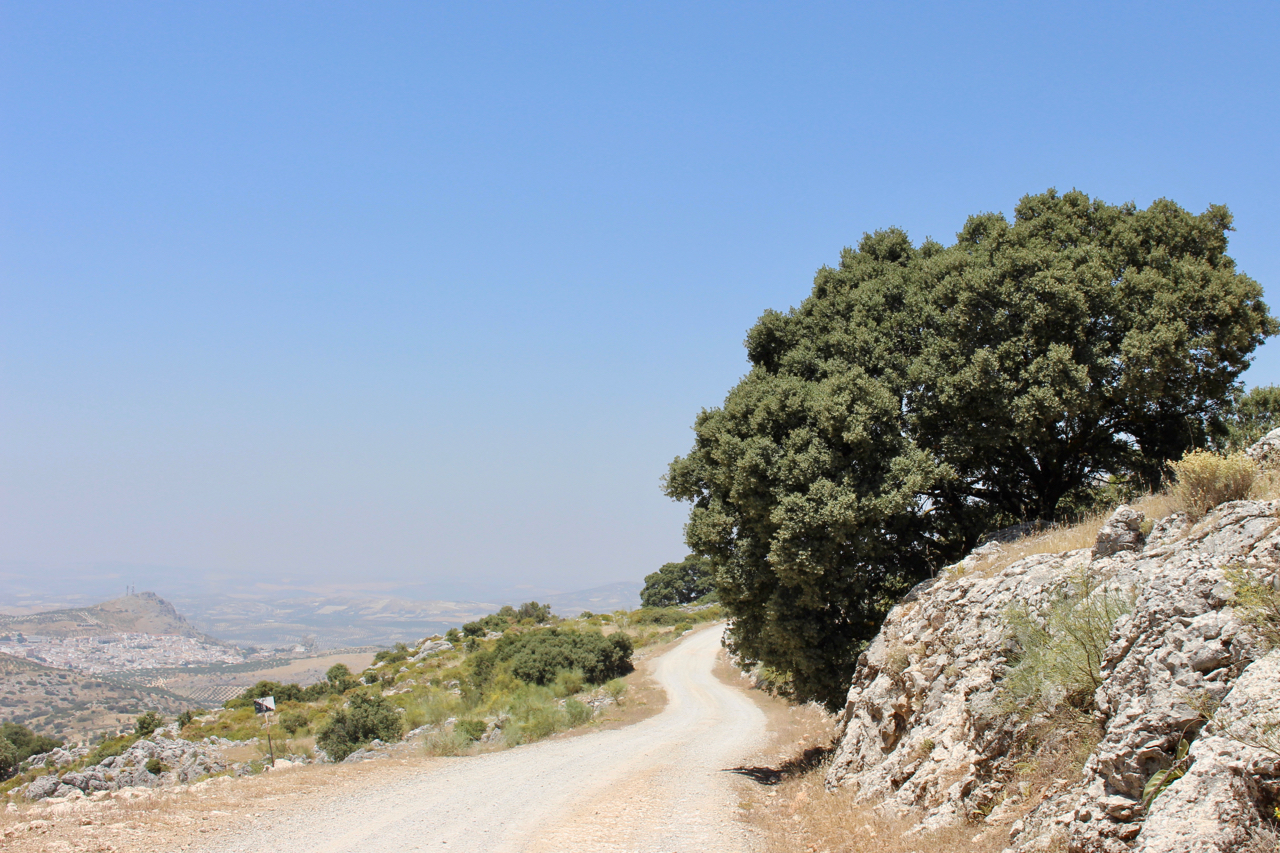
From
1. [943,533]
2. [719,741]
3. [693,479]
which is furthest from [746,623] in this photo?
[719,741]

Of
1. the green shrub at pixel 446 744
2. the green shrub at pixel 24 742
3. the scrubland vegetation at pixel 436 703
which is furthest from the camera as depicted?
the green shrub at pixel 24 742

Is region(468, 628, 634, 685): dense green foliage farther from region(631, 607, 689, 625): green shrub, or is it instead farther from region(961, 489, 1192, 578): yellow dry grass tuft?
region(961, 489, 1192, 578): yellow dry grass tuft

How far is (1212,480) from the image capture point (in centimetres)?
905

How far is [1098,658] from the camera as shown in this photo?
326 inches

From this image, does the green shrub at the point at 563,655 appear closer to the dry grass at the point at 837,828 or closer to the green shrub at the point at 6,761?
the green shrub at the point at 6,761

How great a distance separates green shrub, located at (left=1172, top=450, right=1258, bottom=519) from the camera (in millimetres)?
8820

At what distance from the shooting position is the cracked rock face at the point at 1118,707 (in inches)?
216

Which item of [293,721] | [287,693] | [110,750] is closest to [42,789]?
[110,750]

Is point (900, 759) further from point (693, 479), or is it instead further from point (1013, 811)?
point (693, 479)

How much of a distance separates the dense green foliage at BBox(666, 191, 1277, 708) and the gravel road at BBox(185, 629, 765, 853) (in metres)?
4.06

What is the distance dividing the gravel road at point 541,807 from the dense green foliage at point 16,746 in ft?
107

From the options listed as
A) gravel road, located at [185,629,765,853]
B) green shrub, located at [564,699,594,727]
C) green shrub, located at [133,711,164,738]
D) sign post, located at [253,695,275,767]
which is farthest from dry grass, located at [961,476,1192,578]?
green shrub, located at [133,711,164,738]

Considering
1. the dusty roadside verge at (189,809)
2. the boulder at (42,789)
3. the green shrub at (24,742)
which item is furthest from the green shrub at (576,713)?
the green shrub at (24,742)

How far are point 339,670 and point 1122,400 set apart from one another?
56.0m
